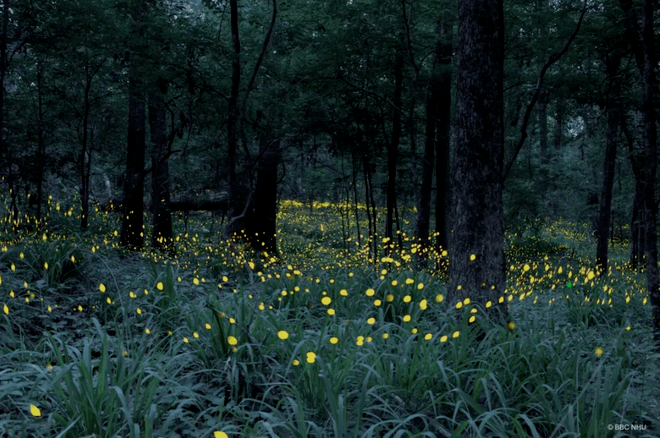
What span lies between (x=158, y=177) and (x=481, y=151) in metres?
8.16

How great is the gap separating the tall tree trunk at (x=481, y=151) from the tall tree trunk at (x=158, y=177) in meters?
6.91

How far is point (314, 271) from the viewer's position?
19.4ft

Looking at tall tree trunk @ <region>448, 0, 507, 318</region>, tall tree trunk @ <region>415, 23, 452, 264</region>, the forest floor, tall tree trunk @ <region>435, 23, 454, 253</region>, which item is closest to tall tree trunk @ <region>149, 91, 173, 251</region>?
the forest floor

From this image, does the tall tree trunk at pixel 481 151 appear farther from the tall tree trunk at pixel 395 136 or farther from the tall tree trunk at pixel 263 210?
the tall tree trunk at pixel 263 210

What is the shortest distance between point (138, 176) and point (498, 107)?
8.45 meters

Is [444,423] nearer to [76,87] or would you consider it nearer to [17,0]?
[17,0]

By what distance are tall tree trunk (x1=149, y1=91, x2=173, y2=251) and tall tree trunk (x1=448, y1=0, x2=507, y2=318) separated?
22.7 ft

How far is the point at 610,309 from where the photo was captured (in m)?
6.09

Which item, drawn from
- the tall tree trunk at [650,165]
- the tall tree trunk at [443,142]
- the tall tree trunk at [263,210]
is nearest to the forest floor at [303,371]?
the tall tree trunk at [650,165]

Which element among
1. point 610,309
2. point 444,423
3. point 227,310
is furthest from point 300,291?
point 610,309

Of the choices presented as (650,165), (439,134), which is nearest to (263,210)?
(439,134)

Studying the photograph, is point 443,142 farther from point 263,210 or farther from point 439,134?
point 263,210

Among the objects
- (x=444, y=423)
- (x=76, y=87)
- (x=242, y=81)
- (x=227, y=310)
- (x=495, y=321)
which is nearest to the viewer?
(x=444, y=423)

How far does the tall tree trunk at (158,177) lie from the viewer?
9797 mm
